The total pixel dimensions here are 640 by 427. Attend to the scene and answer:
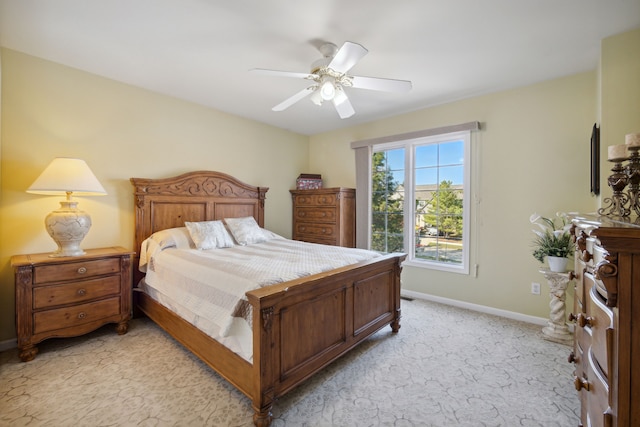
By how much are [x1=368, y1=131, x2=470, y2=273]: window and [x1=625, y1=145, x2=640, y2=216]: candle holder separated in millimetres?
2147

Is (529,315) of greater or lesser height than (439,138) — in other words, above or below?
below

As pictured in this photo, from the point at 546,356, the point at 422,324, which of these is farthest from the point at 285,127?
the point at 546,356

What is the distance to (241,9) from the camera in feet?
6.29

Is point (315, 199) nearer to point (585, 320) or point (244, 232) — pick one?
point (244, 232)

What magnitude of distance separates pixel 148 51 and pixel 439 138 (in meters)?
3.29

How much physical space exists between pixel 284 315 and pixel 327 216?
2.71 meters

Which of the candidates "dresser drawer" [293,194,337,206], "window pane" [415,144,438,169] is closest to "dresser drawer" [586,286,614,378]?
"window pane" [415,144,438,169]

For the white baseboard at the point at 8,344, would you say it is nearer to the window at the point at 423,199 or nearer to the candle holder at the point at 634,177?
the window at the point at 423,199

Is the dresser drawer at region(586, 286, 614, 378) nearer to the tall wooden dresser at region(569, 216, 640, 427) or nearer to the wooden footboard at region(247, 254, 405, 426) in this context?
the tall wooden dresser at region(569, 216, 640, 427)

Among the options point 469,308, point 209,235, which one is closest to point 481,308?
point 469,308

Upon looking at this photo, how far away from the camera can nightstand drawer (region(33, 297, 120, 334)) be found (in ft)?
7.55

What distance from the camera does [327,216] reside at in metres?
4.34

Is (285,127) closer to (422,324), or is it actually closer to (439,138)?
(439,138)

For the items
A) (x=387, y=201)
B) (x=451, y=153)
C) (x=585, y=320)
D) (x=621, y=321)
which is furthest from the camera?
(x=387, y=201)
